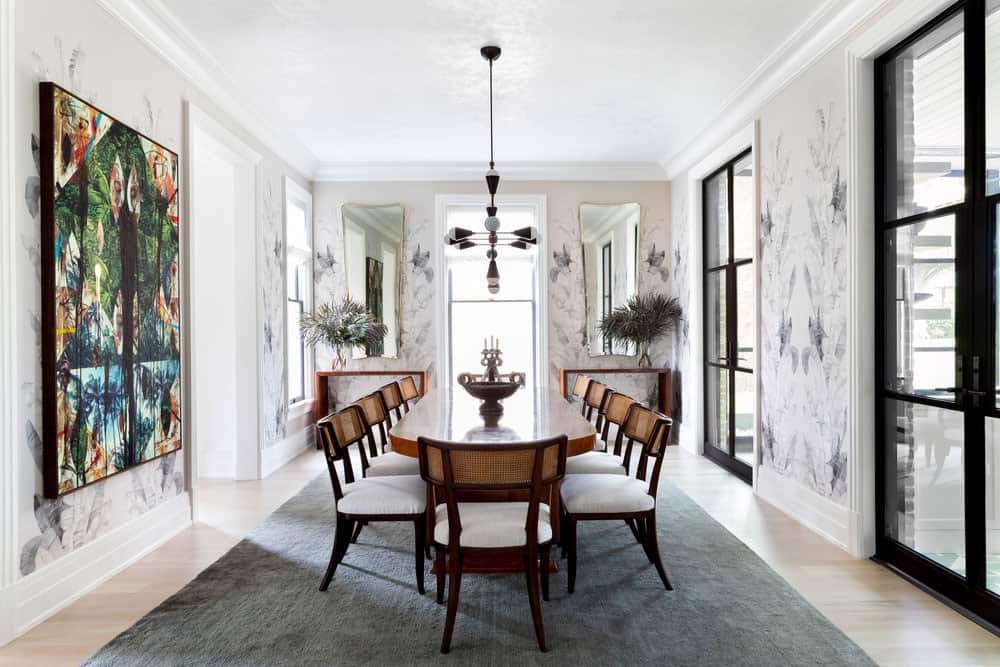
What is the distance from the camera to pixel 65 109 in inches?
112

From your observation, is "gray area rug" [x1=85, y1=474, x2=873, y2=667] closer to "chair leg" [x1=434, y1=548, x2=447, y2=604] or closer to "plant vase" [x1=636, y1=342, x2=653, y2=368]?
"chair leg" [x1=434, y1=548, x2=447, y2=604]

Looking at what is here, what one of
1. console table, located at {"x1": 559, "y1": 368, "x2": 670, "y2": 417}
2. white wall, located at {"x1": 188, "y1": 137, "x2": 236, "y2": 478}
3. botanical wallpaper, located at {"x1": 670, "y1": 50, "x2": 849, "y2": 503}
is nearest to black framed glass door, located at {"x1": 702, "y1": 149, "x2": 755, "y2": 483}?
botanical wallpaper, located at {"x1": 670, "y1": 50, "x2": 849, "y2": 503}

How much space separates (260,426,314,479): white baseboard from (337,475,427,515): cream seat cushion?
8.86 feet

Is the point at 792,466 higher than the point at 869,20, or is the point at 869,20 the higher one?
the point at 869,20

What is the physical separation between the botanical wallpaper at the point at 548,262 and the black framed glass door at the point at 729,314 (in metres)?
0.94

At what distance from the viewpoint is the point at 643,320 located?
22.0 ft

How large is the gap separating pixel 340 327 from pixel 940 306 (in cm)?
497

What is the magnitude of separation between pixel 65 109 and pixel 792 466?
14.4ft

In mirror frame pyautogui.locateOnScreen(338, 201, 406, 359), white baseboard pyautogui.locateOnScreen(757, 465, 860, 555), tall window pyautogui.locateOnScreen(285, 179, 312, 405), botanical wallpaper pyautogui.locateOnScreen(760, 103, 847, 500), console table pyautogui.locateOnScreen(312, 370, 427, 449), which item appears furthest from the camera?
mirror frame pyautogui.locateOnScreen(338, 201, 406, 359)

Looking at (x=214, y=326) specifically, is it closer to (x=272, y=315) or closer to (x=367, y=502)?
(x=272, y=315)

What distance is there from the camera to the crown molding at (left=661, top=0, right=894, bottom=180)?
11.3 feet

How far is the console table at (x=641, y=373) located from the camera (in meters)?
6.73

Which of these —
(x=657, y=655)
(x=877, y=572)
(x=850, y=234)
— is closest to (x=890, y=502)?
(x=877, y=572)

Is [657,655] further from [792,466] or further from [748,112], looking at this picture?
[748,112]
